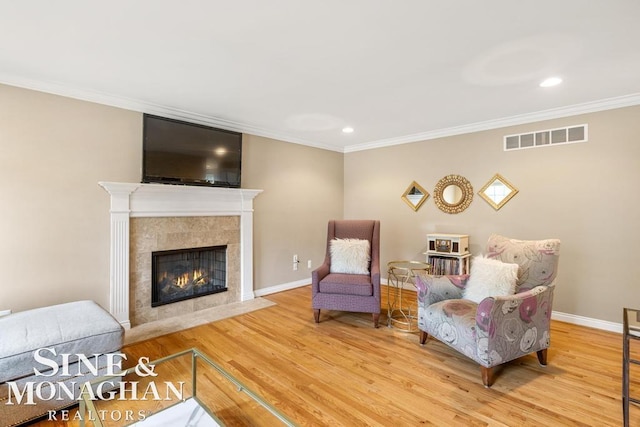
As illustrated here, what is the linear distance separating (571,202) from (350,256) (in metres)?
2.48

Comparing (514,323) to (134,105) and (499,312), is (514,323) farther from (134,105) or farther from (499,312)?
(134,105)

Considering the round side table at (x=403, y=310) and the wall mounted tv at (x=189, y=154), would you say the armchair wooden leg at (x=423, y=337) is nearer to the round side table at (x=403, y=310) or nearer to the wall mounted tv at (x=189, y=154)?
the round side table at (x=403, y=310)

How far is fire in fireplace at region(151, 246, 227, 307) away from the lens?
3479 millimetres

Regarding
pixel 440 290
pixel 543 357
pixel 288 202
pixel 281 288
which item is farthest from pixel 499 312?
pixel 288 202

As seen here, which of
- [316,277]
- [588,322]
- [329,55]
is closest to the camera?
[329,55]

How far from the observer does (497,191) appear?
12.8 ft

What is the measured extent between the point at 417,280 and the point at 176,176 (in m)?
2.72

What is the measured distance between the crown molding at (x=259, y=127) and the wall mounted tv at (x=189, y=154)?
184 mm

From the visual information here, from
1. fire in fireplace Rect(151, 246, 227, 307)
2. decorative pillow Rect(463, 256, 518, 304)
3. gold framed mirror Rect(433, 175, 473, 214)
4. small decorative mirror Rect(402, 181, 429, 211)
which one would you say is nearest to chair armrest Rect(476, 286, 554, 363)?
decorative pillow Rect(463, 256, 518, 304)

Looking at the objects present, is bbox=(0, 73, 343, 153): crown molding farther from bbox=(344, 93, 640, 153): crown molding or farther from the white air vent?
the white air vent

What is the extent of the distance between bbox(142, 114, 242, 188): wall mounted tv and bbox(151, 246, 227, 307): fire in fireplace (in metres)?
0.84

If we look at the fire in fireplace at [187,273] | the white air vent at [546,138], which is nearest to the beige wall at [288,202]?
the fire in fireplace at [187,273]

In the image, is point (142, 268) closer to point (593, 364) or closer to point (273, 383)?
point (273, 383)

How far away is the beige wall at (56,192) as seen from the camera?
258 cm
